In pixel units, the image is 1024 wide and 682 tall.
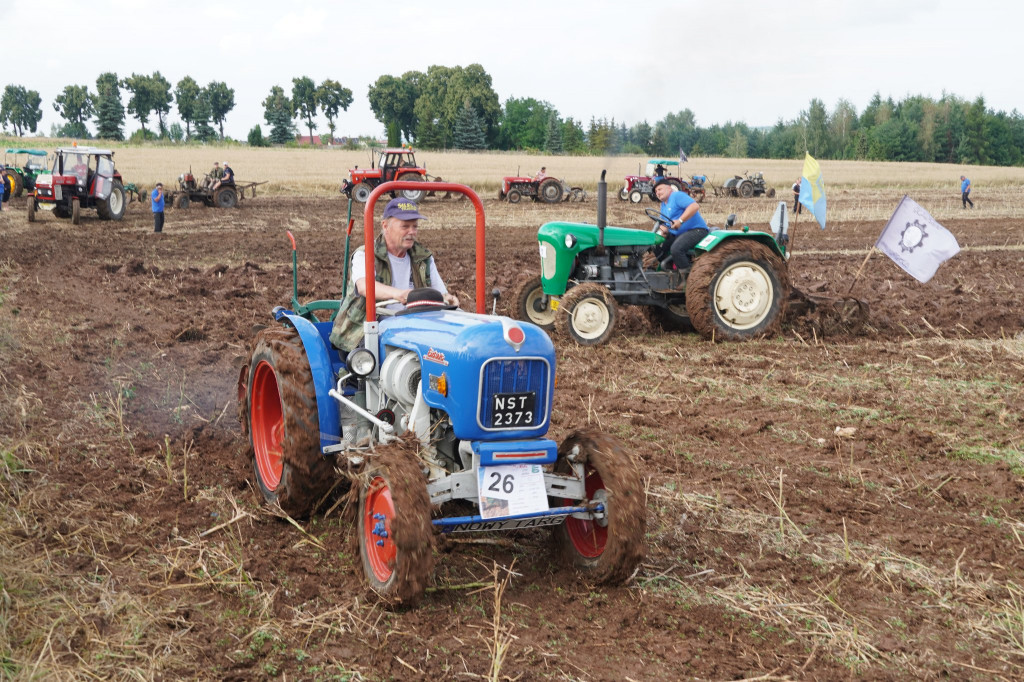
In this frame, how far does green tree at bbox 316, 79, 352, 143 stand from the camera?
347ft

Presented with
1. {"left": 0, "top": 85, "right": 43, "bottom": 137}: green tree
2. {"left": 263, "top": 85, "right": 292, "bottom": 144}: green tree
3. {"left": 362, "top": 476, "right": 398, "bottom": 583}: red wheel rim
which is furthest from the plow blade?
{"left": 0, "top": 85, "right": 43, "bottom": 137}: green tree

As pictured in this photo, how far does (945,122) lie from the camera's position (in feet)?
281

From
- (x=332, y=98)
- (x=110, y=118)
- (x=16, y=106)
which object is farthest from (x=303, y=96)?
(x=16, y=106)

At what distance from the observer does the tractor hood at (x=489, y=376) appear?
3.92m

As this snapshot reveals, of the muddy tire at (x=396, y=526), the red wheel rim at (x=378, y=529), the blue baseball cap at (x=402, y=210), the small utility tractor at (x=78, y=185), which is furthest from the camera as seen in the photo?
the small utility tractor at (x=78, y=185)

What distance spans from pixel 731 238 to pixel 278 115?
304ft

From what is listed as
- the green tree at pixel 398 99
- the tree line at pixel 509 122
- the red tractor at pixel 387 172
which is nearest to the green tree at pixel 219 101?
the tree line at pixel 509 122

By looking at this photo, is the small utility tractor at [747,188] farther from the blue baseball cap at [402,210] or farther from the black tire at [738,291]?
the blue baseball cap at [402,210]

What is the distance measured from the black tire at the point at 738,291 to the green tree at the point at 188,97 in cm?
10629

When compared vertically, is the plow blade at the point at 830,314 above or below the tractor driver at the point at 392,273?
below

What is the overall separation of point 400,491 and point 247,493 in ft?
6.41

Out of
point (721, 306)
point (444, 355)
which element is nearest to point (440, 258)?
point (721, 306)

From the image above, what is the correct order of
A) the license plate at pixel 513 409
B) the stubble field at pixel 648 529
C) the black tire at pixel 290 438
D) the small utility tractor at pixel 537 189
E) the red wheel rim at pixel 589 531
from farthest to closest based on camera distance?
the small utility tractor at pixel 537 189 → the black tire at pixel 290 438 → the red wheel rim at pixel 589 531 → the license plate at pixel 513 409 → the stubble field at pixel 648 529

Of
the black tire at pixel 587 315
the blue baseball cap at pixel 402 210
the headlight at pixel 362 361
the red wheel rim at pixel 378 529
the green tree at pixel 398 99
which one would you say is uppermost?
the green tree at pixel 398 99
